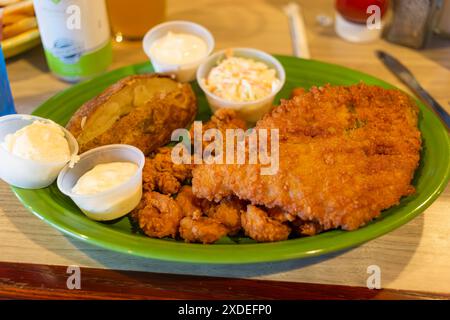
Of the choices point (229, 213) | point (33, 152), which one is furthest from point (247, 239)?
point (33, 152)

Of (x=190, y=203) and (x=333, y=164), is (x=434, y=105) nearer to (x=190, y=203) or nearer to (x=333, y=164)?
(x=333, y=164)

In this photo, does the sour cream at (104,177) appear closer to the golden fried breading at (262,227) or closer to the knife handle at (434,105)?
the golden fried breading at (262,227)

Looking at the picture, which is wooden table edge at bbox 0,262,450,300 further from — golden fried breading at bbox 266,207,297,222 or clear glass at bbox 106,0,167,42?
clear glass at bbox 106,0,167,42

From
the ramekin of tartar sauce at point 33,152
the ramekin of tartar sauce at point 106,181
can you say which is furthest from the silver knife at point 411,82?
the ramekin of tartar sauce at point 33,152

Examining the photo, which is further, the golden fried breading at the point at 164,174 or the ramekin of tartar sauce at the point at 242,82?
the ramekin of tartar sauce at the point at 242,82

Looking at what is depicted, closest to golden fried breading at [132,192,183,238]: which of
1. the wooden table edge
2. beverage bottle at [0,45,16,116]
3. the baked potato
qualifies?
the wooden table edge

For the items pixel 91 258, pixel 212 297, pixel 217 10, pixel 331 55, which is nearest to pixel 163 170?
pixel 91 258
